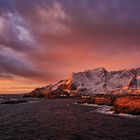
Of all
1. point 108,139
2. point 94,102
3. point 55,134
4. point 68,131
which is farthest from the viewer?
point 94,102

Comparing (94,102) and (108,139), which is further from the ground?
(94,102)

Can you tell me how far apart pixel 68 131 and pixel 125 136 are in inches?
468

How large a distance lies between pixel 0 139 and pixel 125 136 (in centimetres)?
2264

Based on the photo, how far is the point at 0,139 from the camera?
4828cm

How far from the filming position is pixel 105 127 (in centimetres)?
6097

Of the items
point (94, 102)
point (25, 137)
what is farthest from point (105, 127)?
point (94, 102)

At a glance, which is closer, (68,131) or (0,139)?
(0,139)

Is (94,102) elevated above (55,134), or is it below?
above

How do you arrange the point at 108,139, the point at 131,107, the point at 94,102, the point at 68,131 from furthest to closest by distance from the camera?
the point at 94,102 < the point at 131,107 < the point at 68,131 < the point at 108,139

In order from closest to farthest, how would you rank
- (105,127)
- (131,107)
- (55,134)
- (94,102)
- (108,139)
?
1. (108,139)
2. (55,134)
3. (105,127)
4. (131,107)
5. (94,102)

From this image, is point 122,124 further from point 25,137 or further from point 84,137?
point 25,137

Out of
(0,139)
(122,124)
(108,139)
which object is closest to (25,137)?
(0,139)

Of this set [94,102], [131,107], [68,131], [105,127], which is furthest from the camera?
[94,102]

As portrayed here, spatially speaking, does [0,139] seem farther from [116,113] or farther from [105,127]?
[116,113]
